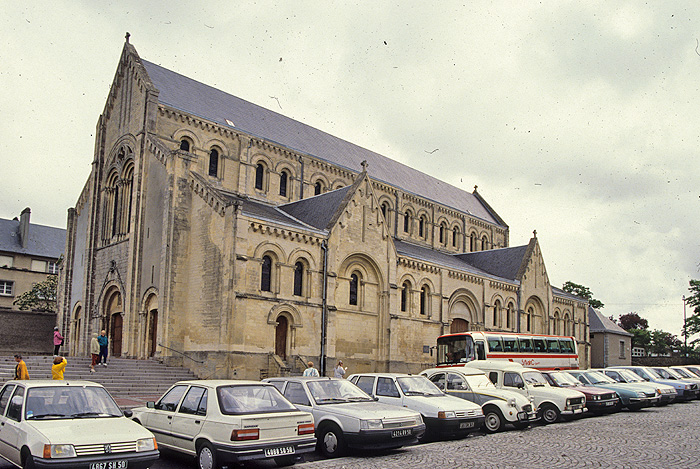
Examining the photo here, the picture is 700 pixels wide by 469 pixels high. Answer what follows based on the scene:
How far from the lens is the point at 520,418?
17.8 metres

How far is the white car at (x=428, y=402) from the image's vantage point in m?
15.5

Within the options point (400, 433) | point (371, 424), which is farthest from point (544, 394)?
point (371, 424)

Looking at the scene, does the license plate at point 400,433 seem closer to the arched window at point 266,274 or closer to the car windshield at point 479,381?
the car windshield at point 479,381

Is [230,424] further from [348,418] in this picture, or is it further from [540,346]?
[540,346]

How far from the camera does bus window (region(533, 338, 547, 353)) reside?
112ft

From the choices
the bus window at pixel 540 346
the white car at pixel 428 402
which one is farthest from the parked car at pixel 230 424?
the bus window at pixel 540 346

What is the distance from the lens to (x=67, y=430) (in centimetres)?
977

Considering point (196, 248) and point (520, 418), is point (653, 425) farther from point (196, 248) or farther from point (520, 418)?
point (196, 248)

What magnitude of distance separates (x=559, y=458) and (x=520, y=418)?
523 cm

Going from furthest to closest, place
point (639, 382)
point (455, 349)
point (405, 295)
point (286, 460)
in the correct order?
point (405, 295)
point (455, 349)
point (639, 382)
point (286, 460)

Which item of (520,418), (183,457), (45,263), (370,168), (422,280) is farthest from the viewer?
(45,263)

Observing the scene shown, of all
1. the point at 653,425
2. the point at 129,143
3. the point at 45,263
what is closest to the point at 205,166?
the point at 129,143

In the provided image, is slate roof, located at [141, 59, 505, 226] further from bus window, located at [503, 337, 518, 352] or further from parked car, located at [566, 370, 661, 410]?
parked car, located at [566, 370, 661, 410]

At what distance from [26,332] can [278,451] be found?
34.5 meters
